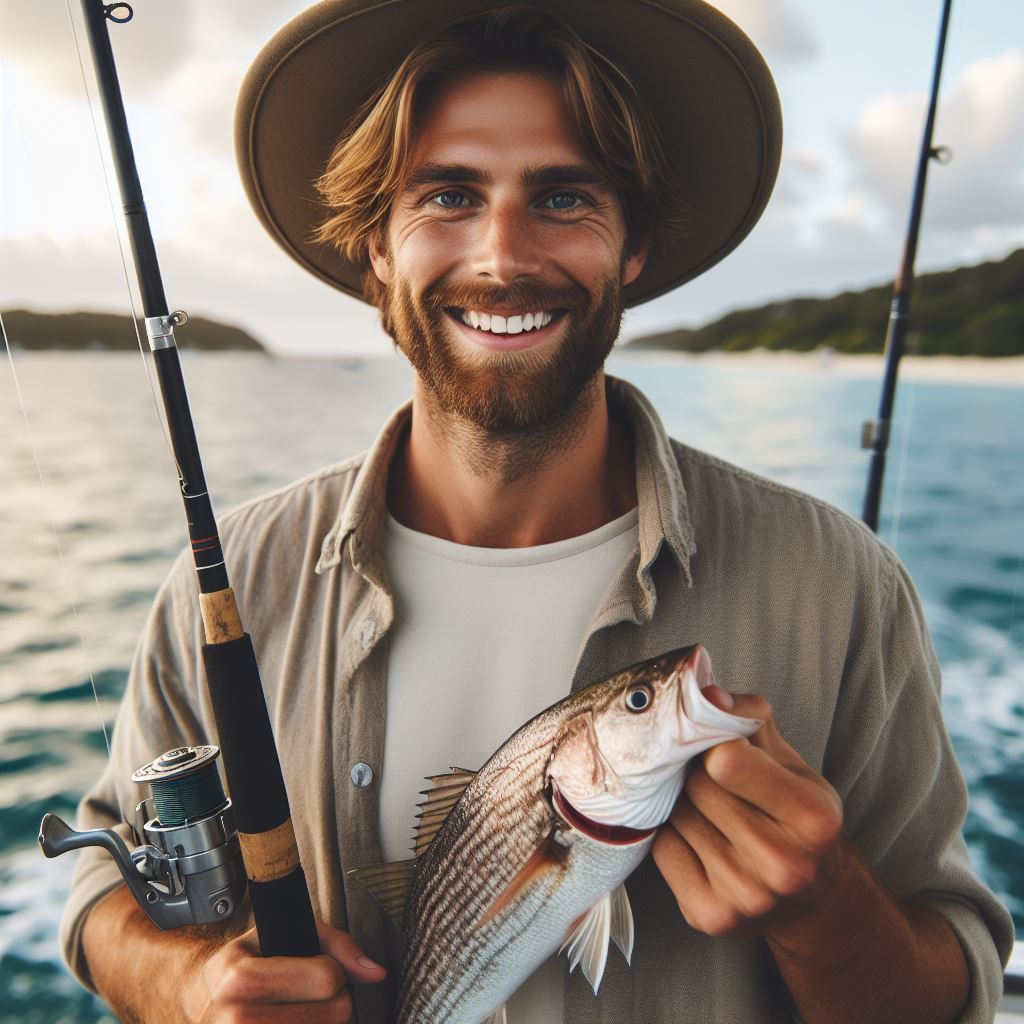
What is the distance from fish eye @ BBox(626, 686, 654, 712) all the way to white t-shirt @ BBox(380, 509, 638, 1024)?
380mm

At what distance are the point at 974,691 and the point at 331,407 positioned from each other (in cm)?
757

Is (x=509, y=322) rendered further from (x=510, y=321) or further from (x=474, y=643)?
(x=474, y=643)

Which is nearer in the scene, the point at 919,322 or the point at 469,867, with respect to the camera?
the point at 469,867

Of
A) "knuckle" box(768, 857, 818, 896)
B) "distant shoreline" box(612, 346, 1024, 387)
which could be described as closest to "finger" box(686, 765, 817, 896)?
"knuckle" box(768, 857, 818, 896)

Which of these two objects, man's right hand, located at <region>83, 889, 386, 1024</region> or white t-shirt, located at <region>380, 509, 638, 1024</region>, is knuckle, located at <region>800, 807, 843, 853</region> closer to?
white t-shirt, located at <region>380, 509, 638, 1024</region>

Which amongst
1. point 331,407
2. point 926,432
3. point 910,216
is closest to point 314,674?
point 910,216

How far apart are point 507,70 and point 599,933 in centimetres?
136

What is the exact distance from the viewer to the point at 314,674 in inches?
55.4

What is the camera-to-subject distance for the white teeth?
1379 millimetres

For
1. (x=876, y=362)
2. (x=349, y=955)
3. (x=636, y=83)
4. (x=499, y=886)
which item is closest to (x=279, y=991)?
(x=349, y=955)

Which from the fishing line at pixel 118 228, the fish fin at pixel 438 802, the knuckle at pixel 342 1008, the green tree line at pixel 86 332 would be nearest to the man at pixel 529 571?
the knuckle at pixel 342 1008

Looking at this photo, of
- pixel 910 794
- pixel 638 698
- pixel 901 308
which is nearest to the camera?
pixel 638 698

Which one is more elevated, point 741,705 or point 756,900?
point 741,705

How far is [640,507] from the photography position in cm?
139
